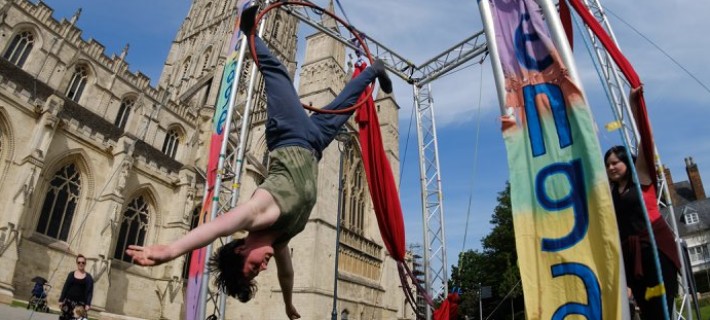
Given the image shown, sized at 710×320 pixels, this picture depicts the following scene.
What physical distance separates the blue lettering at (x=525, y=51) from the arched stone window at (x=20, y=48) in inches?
813

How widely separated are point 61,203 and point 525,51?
17.9 m

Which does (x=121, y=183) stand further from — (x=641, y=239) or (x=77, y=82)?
(x=641, y=239)

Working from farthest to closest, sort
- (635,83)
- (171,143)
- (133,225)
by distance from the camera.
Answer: (171,143) < (133,225) < (635,83)

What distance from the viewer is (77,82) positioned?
18.9 m

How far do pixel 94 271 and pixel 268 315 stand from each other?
694cm

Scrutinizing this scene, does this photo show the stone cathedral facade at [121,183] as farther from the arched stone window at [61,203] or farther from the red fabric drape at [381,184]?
the red fabric drape at [381,184]

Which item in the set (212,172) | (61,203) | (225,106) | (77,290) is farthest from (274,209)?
(61,203)

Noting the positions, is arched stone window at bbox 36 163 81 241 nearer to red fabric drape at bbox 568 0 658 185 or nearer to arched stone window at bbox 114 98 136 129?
Result: arched stone window at bbox 114 98 136 129

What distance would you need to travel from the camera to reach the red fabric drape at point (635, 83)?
3.10 metres

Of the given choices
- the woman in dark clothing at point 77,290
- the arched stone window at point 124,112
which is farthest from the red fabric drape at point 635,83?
the arched stone window at point 124,112

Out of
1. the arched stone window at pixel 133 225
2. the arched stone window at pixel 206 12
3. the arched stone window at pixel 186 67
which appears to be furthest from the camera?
the arched stone window at pixel 206 12

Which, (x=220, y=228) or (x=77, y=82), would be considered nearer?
(x=220, y=228)

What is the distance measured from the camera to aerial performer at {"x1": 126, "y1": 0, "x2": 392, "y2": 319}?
183 cm

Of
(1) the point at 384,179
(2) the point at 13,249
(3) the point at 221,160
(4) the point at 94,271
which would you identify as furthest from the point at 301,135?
(4) the point at 94,271
